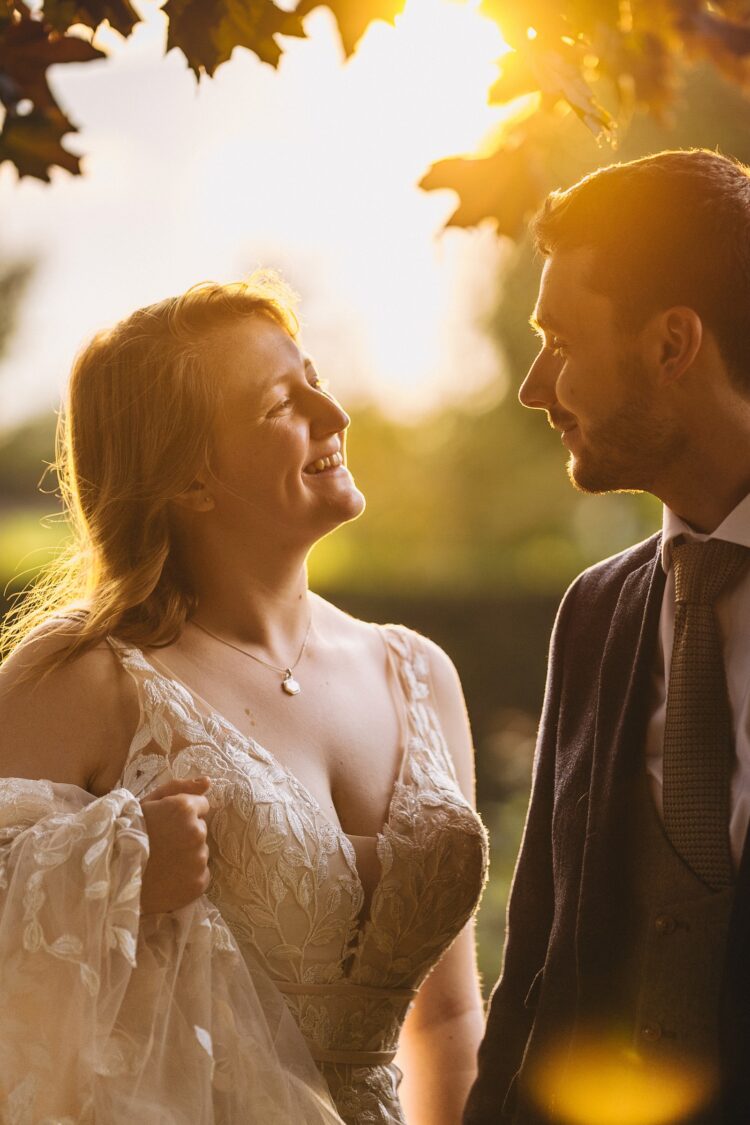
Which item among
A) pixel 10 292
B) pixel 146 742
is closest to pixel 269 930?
pixel 146 742

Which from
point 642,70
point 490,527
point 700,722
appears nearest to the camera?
point 642,70

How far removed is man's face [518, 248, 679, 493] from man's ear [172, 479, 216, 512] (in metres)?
0.65

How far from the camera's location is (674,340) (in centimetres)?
207

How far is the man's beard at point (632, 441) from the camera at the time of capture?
6.72 ft

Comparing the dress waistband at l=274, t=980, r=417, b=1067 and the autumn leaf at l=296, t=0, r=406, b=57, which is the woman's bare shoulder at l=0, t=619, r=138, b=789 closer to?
the dress waistband at l=274, t=980, r=417, b=1067

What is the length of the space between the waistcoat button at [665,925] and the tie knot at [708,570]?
466 millimetres

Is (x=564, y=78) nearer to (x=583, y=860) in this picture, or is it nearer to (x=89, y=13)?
(x=89, y=13)

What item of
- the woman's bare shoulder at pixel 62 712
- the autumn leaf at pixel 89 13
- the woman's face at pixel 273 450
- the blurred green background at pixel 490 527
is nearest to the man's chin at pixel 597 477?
the woman's face at pixel 273 450

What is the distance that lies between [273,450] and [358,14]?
118 cm

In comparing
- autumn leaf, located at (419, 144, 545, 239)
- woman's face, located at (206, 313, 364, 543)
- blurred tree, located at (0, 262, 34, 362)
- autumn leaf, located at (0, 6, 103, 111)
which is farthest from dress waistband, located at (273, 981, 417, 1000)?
blurred tree, located at (0, 262, 34, 362)

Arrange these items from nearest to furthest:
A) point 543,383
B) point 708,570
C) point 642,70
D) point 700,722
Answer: point 642,70, point 700,722, point 708,570, point 543,383

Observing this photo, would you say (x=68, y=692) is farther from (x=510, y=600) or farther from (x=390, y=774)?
(x=510, y=600)

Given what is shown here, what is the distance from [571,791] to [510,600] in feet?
17.0

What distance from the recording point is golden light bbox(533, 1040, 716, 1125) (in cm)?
176
